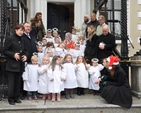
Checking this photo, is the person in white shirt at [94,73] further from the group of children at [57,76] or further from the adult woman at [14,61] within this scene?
the adult woman at [14,61]

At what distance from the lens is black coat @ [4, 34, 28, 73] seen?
19.9 feet

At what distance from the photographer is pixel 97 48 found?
750 centimetres

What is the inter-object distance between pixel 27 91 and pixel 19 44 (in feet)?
4.22

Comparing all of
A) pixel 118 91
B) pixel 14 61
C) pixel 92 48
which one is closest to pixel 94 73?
pixel 92 48

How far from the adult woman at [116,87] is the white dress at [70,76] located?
885 mm

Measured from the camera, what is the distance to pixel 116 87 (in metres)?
6.16

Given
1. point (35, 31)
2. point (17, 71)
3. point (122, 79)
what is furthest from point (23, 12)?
point (122, 79)

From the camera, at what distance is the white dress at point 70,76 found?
672 cm

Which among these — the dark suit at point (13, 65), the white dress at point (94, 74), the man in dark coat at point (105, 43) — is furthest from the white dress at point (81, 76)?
the dark suit at point (13, 65)

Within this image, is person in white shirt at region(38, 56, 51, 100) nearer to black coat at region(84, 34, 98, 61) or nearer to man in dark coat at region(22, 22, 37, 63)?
man in dark coat at region(22, 22, 37, 63)

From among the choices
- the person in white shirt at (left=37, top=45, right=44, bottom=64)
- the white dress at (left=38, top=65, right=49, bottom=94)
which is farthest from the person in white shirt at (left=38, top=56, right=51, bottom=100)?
the person in white shirt at (left=37, top=45, right=44, bottom=64)

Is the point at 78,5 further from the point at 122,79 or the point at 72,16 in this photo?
the point at 122,79

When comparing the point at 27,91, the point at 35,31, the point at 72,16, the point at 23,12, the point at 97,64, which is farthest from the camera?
the point at 72,16

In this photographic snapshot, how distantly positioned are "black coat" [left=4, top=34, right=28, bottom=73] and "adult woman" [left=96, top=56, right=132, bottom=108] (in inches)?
81.0
